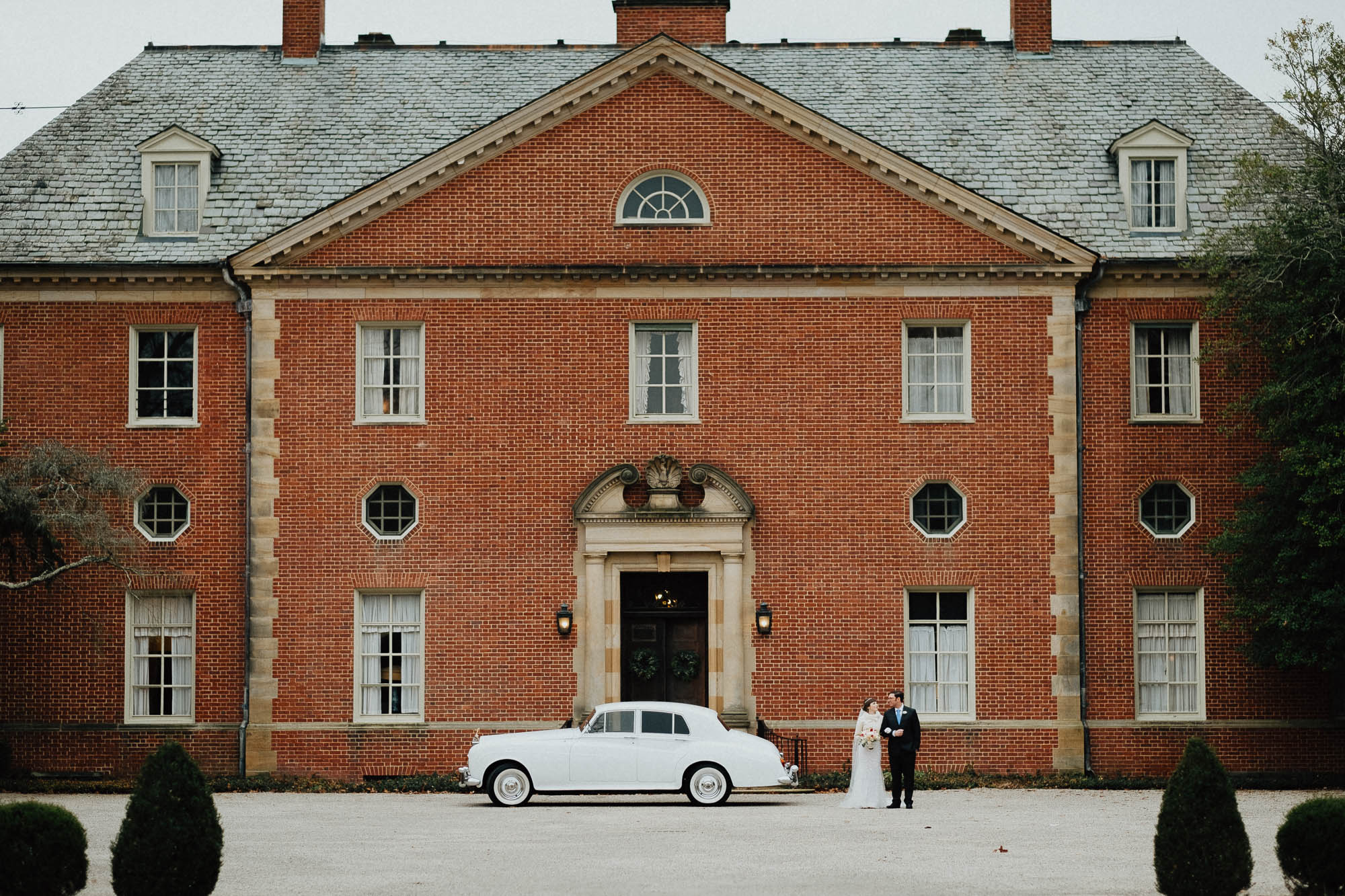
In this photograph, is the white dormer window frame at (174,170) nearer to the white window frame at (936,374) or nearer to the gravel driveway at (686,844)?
the gravel driveway at (686,844)

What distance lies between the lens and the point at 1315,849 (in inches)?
568

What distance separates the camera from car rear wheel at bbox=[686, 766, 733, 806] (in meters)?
23.8

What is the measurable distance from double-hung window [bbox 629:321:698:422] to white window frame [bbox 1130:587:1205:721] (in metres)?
7.99

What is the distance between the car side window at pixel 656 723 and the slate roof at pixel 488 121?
11.2 metres

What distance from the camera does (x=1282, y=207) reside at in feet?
91.1

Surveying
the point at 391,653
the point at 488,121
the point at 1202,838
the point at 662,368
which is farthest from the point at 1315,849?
the point at 488,121

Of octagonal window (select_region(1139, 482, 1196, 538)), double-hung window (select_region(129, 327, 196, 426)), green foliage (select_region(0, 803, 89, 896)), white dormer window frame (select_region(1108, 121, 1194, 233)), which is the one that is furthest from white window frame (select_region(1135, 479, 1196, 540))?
green foliage (select_region(0, 803, 89, 896))

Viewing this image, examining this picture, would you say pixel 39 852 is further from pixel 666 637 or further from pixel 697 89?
pixel 697 89

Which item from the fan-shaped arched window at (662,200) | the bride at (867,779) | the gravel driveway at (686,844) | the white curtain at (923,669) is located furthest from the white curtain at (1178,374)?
the bride at (867,779)

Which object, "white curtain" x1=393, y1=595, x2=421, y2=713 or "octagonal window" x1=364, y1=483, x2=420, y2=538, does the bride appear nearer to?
"white curtain" x1=393, y1=595, x2=421, y2=713

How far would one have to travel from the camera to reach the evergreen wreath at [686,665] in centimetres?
2930

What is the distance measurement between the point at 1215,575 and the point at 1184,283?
479 centimetres

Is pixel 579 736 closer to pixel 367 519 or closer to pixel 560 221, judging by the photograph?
pixel 367 519

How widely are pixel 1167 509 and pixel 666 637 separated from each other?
844 cm
